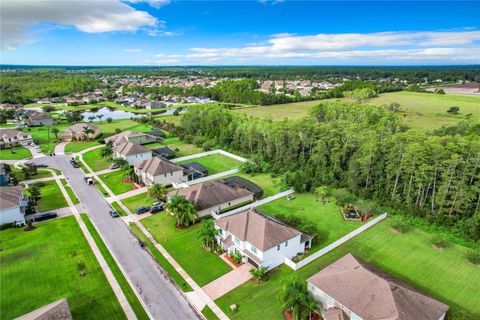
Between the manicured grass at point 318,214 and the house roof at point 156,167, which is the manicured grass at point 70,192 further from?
the manicured grass at point 318,214

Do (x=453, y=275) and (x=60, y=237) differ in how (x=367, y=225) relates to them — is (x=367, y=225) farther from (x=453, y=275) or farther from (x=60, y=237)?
(x=60, y=237)

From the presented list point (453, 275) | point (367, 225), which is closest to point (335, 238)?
point (367, 225)

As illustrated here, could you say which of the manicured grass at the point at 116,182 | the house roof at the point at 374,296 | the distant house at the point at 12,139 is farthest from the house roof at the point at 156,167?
the distant house at the point at 12,139

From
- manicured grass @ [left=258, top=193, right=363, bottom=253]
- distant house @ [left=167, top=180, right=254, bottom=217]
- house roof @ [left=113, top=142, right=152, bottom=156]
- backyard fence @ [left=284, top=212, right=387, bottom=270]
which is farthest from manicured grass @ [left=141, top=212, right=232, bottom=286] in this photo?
house roof @ [left=113, top=142, right=152, bottom=156]

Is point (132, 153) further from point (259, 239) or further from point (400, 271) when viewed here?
point (400, 271)

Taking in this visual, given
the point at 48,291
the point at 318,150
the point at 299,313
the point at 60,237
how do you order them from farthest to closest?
1. the point at 318,150
2. the point at 60,237
3. the point at 48,291
4. the point at 299,313

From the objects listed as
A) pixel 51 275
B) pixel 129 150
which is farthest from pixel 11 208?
pixel 129 150
